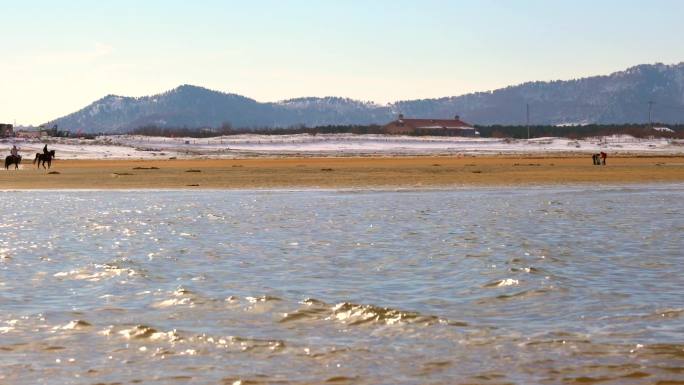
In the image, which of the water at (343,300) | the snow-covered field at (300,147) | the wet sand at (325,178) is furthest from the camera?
the snow-covered field at (300,147)

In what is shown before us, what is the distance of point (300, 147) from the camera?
130m

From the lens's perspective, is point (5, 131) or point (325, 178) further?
point (5, 131)

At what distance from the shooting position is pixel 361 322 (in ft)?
40.1

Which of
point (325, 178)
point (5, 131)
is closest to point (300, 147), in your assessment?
point (5, 131)

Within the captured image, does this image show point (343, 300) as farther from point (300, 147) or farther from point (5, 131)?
point (5, 131)

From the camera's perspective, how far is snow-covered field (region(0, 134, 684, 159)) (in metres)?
104

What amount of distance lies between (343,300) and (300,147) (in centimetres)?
11672

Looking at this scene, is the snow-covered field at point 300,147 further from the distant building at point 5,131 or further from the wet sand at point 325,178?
the wet sand at point 325,178

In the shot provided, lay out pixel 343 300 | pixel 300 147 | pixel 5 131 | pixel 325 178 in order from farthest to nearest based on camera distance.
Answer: pixel 5 131, pixel 300 147, pixel 325 178, pixel 343 300

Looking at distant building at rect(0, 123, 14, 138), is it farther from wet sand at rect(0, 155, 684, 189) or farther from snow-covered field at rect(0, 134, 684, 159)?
wet sand at rect(0, 155, 684, 189)

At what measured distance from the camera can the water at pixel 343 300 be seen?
984 centimetres

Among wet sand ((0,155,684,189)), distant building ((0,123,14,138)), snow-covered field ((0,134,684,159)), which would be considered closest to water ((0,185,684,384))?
wet sand ((0,155,684,189))

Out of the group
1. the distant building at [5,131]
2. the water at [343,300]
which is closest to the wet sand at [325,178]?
the water at [343,300]

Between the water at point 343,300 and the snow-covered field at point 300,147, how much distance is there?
77031mm
